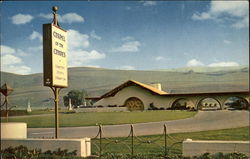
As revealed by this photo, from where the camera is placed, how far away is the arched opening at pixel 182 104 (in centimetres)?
3203

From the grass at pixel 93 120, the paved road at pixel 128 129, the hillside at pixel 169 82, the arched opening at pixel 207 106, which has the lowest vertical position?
the paved road at pixel 128 129

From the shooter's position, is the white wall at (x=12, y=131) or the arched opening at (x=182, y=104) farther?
the arched opening at (x=182, y=104)

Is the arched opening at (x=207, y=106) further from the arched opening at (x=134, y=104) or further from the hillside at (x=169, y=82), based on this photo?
the hillside at (x=169, y=82)

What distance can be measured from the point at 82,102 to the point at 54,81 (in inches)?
1418

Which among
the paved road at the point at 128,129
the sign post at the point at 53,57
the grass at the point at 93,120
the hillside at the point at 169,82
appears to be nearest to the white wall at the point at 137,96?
the grass at the point at 93,120

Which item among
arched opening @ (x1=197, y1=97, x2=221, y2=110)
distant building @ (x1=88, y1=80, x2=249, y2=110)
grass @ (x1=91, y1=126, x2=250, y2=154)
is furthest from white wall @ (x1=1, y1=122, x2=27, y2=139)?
arched opening @ (x1=197, y1=97, x2=221, y2=110)

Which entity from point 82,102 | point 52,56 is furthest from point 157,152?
point 82,102

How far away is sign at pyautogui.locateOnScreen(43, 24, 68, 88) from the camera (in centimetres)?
905

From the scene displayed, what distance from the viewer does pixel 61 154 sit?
8359mm

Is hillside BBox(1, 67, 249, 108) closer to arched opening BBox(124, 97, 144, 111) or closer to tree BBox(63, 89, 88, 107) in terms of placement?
tree BBox(63, 89, 88, 107)

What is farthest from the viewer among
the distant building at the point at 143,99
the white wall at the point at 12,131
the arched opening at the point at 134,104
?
the arched opening at the point at 134,104

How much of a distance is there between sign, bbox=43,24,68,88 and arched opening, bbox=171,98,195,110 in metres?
23.7

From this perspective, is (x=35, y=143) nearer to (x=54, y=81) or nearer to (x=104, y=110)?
(x=54, y=81)

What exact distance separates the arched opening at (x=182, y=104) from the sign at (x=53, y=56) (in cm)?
2371
